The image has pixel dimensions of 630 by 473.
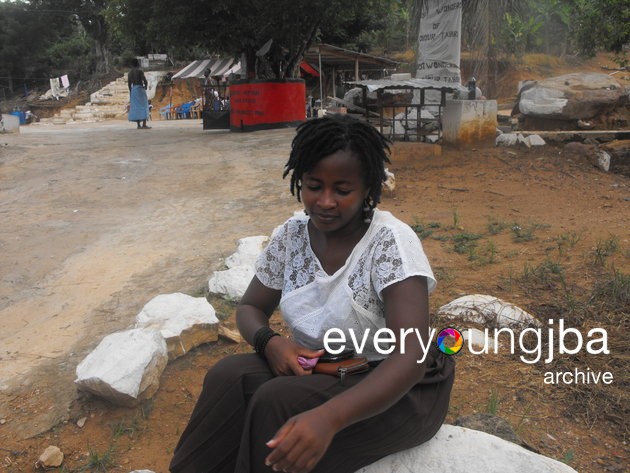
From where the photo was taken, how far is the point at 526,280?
3.66 metres

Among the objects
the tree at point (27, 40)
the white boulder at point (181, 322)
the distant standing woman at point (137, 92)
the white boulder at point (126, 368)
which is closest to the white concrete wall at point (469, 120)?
the white boulder at point (181, 322)

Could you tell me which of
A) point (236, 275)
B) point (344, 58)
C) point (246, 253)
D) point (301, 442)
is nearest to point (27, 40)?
point (344, 58)

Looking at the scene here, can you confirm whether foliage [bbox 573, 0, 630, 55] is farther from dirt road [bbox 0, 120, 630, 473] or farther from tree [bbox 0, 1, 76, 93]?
tree [bbox 0, 1, 76, 93]

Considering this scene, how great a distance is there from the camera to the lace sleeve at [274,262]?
1.79 m

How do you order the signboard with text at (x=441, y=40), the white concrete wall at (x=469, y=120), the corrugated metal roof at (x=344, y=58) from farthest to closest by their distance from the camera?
the corrugated metal roof at (x=344, y=58), the signboard with text at (x=441, y=40), the white concrete wall at (x=469, y=120)

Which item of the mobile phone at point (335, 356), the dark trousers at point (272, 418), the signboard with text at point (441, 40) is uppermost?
the signboard with text at point (441, 40)

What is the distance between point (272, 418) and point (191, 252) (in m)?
3.40

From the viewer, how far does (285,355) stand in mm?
1529

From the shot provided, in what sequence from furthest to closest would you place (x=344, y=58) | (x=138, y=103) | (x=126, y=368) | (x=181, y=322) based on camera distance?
(x=344, y=58) → (x=138, y=103) → (x=181, y=322) → (x=126, y=368)

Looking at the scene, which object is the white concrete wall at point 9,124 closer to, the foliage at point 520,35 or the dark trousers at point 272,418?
the dark trousers at point 272,418

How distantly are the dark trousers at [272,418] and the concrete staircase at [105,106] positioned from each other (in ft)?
83.0

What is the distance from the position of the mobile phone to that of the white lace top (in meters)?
0.04

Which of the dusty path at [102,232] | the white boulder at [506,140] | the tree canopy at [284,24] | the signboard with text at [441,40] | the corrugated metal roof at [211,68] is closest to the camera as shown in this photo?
the dusty path at [102,232]

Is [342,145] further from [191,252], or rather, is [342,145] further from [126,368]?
[191,252]
